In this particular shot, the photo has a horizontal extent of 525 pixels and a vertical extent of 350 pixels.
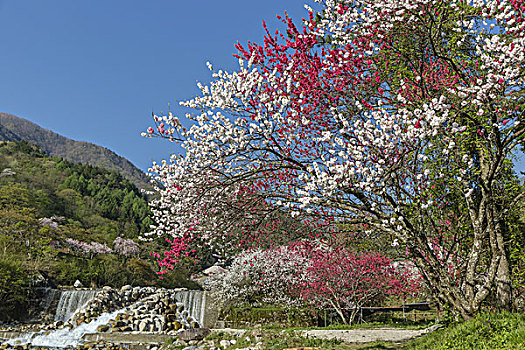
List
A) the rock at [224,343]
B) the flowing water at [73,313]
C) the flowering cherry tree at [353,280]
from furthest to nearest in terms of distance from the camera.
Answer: the flowering cherry tree at [353,280]
the flowing water at [73,313]
the rock at [224,343]

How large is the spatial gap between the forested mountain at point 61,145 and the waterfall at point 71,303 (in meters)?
84.9

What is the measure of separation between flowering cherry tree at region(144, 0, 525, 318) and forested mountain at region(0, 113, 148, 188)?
9853 cm

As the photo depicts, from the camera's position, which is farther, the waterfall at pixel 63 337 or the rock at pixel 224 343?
the waterfall at pixel 63 337

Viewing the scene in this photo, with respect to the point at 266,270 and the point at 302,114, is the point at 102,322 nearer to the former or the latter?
the point at 266,270

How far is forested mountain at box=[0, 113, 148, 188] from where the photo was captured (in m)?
104

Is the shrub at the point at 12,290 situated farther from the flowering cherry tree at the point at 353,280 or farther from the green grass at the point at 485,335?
the green grass at the point at 485,335

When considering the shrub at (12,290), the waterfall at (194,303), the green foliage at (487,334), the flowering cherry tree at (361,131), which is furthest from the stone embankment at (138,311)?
the green foliage at (487,334)

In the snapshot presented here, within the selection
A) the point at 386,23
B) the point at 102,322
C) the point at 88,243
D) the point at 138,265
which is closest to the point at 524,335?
the point at 386,23

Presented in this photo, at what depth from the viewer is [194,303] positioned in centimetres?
1662

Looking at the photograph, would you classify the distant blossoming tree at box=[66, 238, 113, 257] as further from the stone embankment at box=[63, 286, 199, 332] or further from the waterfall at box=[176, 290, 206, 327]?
the waterfall at box=[176, 290, 206, 327]

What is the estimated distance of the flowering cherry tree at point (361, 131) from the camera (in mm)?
4348

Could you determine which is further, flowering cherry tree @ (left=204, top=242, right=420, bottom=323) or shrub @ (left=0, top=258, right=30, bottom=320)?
shrub @ (left=0, top=258, right=30, bottom=320)

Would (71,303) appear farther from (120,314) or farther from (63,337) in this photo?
(120,314)

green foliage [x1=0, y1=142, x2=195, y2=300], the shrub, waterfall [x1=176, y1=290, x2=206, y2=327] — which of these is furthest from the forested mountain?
waterfall [x1=176, y1=290, x2=206, y2=327]
